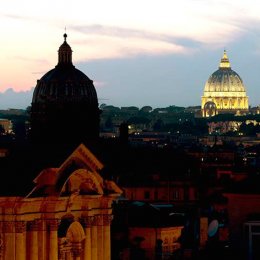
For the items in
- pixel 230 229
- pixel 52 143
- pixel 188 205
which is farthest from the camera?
pixel 188 205

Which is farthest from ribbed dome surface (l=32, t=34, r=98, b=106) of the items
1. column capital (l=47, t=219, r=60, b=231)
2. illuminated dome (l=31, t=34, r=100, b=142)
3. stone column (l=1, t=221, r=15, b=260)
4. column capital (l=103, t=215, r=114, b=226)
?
stone column (l=1, t=221, r=15, b=260)

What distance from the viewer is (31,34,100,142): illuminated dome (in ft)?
107

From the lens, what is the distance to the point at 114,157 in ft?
202

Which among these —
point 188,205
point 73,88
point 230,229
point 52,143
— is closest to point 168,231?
point 230,229

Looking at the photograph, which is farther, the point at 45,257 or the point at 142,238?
the point at 142,238

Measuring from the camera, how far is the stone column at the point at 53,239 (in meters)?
28.2

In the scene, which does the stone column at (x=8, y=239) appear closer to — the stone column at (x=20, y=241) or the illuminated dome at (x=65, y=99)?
the stone column at (x=20, y=241)

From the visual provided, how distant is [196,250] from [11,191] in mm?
11645

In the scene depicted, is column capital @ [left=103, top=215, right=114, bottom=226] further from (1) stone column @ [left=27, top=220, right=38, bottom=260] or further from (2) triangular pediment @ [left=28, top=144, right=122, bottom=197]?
(1) stone column @ [left=27, top=220, right=38, bottom=260]

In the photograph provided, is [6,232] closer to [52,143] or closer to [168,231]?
[52,143]

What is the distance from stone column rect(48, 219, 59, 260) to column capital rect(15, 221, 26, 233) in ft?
2.06

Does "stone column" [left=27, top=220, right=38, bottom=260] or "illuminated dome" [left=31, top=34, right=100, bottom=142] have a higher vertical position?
"illuminated dome" [left=31, top=34, right=100, bottom=142]

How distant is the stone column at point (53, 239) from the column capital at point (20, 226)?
2.06ft

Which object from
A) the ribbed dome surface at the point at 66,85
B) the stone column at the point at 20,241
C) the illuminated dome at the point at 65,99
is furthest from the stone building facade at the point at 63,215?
the ribbed dome surface at the point at 66,85
